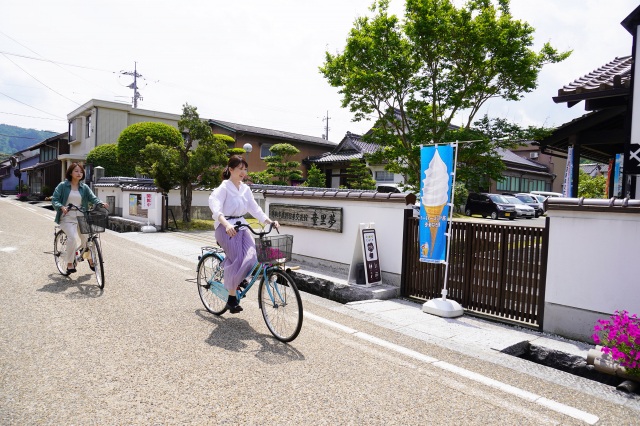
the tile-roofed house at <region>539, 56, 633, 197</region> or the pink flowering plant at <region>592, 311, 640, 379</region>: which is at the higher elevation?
the tile-roofed house at <region>539, 56, 633, 197</region>

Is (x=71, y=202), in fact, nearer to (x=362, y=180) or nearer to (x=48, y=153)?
(x=362, y=180)

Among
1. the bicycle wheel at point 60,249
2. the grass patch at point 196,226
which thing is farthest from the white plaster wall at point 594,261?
the grass patch at point 196,226

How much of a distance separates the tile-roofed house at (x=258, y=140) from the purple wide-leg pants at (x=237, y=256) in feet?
90.6

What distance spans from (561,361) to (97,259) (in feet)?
22.1

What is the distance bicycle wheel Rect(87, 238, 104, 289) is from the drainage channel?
5.90 meters

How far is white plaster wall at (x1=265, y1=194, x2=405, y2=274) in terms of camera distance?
7.35 m

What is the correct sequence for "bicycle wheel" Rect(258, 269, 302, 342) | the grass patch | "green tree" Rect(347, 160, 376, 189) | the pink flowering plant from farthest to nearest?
1. "green tree" Rect(347, 160, 376, 189)
2. the grass patch
3. "bicycle wheel" Rect(258, 269, 302, 342)
4. the pink flowering plant

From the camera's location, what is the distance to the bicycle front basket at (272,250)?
4.61 m

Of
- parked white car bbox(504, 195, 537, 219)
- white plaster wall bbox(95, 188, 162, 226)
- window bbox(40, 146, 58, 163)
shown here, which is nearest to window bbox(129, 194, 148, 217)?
white plaster wall bbox(95, 188, 162, 226)

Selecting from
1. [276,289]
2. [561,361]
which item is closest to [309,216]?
[276,289]

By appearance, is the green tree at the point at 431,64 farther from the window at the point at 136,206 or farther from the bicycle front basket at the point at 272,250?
the window at the point at 136,206

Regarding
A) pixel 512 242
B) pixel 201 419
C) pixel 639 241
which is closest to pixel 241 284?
pixel 201 419

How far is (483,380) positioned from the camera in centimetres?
382

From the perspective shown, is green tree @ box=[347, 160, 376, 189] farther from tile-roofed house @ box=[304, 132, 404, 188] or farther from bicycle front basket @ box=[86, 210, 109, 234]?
bicycle front basket @ box=[86, 210, 109, 234]
